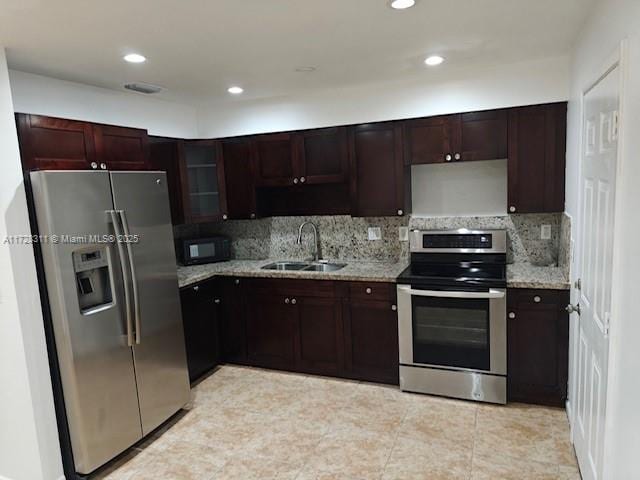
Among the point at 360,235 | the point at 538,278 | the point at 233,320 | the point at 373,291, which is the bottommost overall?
the point at 233,320

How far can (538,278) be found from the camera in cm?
303

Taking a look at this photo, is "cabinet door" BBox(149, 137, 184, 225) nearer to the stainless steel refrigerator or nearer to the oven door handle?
the stainless steel refrigerator

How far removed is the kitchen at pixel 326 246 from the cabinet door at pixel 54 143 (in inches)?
0.6

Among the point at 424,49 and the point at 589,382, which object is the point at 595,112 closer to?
the point at 424,49

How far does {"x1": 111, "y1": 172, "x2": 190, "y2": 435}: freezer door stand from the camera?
277 cm

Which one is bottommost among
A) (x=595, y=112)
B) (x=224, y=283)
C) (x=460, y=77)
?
(x=224, y=283)

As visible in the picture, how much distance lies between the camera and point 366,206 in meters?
3.74

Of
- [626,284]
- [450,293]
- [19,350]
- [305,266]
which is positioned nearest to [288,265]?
[305,266]

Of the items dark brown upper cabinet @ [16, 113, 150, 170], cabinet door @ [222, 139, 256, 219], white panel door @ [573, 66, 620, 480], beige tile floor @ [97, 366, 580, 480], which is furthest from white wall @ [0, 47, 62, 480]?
white panel door @ [573, 66, 620, 480]

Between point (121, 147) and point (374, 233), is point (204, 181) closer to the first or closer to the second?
point (121, 147)

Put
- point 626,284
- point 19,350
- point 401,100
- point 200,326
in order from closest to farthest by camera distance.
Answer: point 626,284 < point 19,350 < point 401,100 < point 200,326

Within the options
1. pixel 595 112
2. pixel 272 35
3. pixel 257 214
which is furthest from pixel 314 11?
pixel 257 214

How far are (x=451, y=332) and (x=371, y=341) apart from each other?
0.66 meters

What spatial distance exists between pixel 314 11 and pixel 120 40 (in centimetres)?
108
